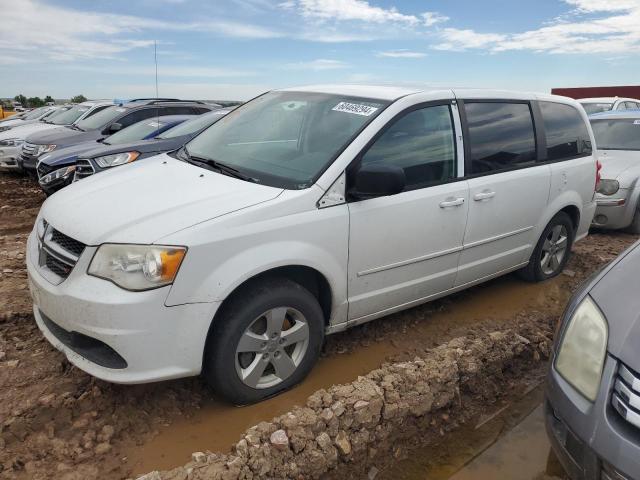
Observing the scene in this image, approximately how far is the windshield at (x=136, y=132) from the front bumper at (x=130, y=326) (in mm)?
5249

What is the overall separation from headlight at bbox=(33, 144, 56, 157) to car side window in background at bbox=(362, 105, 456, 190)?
A: 7.74m

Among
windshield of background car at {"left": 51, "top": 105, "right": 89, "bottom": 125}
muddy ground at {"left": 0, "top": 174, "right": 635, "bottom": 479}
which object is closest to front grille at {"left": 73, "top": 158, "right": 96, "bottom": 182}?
muddy ground at {"left": 0, "top": 174, "right": 635, "bottom": 479}

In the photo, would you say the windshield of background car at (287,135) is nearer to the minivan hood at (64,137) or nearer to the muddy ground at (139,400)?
the muddy ground at (139,400)

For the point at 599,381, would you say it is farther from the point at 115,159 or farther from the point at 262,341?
the point at 115,159

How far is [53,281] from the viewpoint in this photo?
2.59 m

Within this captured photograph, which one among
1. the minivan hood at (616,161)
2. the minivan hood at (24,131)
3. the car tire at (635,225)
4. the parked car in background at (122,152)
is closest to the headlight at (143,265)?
the parked car in background at (122,152)

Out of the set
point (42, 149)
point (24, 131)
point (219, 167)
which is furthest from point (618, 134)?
point (24, 131)

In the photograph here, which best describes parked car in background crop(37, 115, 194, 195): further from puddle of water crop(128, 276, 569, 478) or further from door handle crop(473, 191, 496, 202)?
door handle crop(473, 191, 496, 202)

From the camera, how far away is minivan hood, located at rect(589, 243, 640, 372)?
1798mm

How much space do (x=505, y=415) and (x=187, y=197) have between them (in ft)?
7.13

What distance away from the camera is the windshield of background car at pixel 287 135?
9.72 ft

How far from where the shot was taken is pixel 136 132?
7.62m

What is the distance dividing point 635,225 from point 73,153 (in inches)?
294

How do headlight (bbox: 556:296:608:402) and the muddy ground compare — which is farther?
the muddy ground
